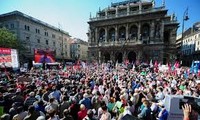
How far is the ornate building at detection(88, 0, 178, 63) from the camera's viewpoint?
4794 cm

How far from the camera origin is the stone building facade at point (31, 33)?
4797cm

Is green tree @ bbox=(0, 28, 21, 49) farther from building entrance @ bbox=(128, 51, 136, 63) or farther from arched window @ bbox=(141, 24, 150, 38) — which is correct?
arched window @ bbox=(141, 24, 150, 38)

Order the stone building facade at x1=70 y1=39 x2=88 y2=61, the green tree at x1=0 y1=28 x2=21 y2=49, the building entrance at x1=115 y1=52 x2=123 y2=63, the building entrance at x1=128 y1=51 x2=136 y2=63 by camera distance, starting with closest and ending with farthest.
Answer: the green tree at x1=0 y1=28 x2=21 y2=49 < the building entrance at x1=128 y1=51 x2=136 y2=63 < the building entrance at x1=115 y1=52 x2=123 y2=63 < the stone building facade at x1=70 y1=39 x2=88 y2=61

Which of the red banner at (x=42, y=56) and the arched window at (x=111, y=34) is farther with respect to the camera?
the arched window at (x=111, y=34)

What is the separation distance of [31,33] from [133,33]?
3065 centimetres

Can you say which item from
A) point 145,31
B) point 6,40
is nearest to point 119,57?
point 145,31

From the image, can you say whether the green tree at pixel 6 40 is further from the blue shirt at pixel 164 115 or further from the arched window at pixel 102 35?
the blue shirt at pixel 164 115

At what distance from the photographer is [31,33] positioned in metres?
52.5

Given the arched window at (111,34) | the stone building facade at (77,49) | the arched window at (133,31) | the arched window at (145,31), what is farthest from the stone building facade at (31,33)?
the arched window at (145,31)

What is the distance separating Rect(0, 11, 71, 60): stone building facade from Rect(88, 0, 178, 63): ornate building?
15132mm

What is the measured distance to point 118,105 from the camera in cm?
757

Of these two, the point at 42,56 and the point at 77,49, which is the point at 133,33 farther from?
the point at 42,56

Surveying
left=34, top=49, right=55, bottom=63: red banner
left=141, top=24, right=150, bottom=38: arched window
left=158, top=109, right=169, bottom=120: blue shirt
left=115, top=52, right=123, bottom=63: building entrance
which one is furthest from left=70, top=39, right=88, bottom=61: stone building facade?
left=158, top=109, right=169, bottom=120: blue shirt

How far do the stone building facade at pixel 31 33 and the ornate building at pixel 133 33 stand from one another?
1513cm
